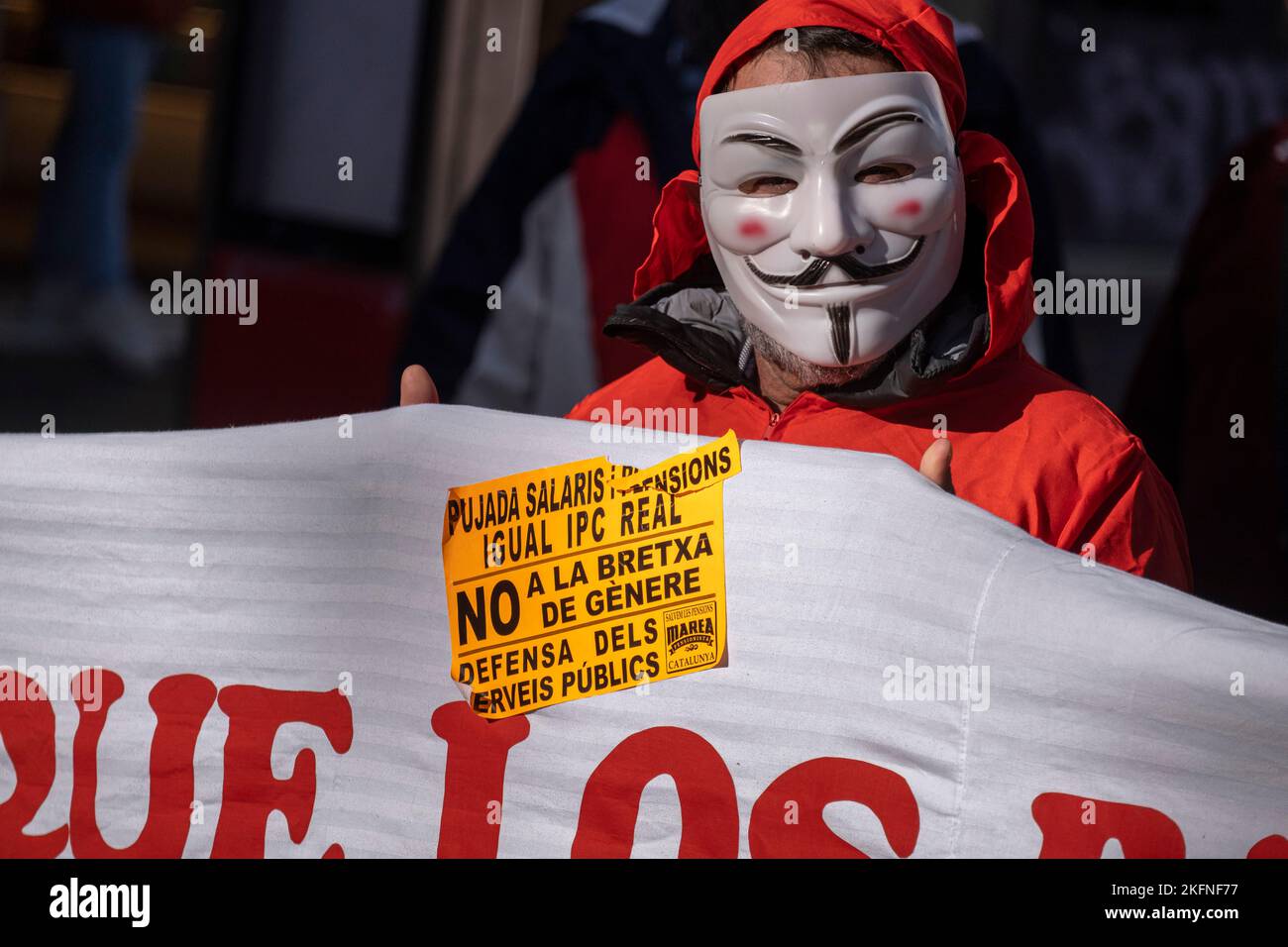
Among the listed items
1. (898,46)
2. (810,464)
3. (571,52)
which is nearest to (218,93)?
(571,52)

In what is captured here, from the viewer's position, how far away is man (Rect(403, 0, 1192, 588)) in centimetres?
215

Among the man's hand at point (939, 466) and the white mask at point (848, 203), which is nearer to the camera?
the man's hand at point (939, 466)

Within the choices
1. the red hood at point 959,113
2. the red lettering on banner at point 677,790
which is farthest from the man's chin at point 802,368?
the red lettering on banner at point 677,790

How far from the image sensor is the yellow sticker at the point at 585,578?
76.5 inches

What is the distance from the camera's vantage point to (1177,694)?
1.70m

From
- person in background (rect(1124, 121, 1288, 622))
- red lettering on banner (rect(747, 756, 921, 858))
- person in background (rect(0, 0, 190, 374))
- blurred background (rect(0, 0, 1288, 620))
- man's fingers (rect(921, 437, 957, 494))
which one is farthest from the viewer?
person in background (rect(0, 0, 190, 374))

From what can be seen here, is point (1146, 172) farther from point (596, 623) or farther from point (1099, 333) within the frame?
point (596, 623)

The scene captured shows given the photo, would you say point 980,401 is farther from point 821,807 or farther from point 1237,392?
point 1237,392

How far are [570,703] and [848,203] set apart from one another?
2.41 feet

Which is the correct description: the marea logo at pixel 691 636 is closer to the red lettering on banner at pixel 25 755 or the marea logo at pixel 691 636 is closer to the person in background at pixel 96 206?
the red lettering on banner at pixel 25 755

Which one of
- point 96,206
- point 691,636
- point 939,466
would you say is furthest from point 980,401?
point 96,206

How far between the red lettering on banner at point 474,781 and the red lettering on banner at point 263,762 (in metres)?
0.15

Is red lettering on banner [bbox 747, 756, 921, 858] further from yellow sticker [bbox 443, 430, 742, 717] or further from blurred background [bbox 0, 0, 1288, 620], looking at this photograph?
blurred background [bbox 0, 0, 1288, 620]

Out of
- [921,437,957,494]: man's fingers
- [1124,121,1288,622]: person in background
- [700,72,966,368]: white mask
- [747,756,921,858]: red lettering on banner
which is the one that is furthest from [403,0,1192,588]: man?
[1124,121,1288,622]: person in background
